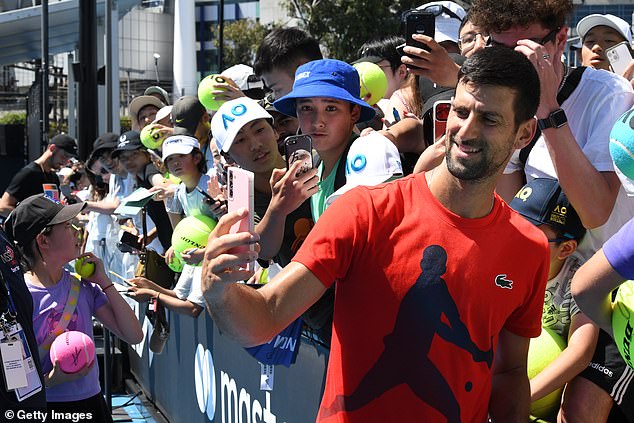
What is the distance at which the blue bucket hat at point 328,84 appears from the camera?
3555 mm

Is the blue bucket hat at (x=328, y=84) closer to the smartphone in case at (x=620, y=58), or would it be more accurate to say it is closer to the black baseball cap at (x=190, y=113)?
the smartphone in case at (x=620, y=58)

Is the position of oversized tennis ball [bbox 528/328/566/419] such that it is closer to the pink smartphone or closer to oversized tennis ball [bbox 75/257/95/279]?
the pink smartphone

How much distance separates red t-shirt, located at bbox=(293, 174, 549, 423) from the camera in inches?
98.4

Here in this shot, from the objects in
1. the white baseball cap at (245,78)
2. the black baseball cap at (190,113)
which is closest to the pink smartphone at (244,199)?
the white baseball cap at (245,78)

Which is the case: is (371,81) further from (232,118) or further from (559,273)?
(559,273)

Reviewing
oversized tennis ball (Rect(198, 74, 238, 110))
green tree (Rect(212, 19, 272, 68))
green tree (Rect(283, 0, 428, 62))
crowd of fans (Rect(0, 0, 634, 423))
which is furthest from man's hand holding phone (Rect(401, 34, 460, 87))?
green tree (Rect(212, 19, 272, 68))

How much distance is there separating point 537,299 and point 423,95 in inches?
81.8

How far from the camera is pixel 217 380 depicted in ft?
18.2

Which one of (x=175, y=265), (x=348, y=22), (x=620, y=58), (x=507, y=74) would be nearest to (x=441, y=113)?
(x=507, y=74)

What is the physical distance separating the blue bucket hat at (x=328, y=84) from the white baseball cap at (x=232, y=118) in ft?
1.32

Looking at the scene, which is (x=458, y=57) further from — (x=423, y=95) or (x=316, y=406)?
(x=316, y=406)

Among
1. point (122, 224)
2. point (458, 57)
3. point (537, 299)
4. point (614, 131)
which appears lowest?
point (122, 224)

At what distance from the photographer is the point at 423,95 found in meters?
4.57

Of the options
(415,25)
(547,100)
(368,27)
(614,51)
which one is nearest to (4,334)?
(415,25)
